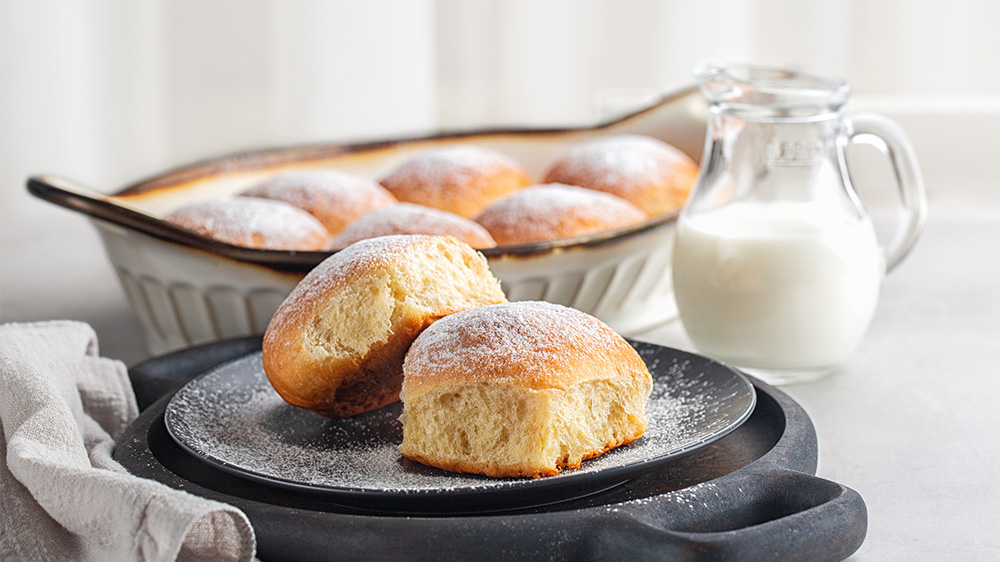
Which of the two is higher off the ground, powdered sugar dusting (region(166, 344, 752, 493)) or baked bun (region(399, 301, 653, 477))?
baked bun (region(399, 301, 653, 477))

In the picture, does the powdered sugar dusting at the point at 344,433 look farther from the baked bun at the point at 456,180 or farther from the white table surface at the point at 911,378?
the baked bun at the point at 456,180

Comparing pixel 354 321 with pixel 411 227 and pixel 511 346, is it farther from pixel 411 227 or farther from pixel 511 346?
pixel 411 227

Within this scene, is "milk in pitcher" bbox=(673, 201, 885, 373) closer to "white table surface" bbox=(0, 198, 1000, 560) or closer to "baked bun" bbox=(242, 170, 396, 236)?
"white table surface" bbox=(0, 198, 1000, 560)

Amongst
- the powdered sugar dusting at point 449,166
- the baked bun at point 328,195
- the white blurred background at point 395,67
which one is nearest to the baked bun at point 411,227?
the baked bun at point 328,195

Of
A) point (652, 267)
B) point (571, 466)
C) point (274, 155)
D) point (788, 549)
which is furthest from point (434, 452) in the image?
point (274, 155)

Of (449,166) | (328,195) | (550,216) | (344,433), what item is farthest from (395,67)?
(344,433)

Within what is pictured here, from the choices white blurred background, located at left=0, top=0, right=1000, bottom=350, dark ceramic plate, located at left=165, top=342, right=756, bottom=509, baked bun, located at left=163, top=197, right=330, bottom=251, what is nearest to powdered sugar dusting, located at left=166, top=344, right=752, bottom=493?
dark ceramic plate, located at left=165, top=342, right=756, bottom=509
